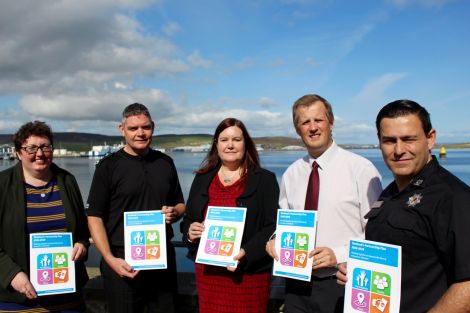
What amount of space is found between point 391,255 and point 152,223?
2.16m

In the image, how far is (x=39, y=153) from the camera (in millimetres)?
3447

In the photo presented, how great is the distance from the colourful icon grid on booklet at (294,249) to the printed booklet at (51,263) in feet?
A: 6.19

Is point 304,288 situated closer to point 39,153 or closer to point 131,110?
point 131,110

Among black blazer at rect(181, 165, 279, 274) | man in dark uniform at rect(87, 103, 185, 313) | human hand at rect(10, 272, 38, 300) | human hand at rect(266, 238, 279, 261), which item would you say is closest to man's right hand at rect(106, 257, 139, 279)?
man in dark uniform at rect(87, 103, 185, 313)

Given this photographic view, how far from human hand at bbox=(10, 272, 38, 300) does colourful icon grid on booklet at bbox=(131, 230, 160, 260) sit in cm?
86

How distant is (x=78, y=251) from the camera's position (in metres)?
3.49

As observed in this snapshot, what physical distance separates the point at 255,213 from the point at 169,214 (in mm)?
851

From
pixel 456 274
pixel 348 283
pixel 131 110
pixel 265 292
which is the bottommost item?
pixel 265 292

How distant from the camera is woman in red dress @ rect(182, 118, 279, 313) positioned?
3439mm

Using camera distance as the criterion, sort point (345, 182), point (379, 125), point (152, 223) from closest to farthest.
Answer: point (379, 125)
point (345, 182)
point (152, 223)

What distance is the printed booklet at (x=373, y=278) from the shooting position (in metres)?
2.31

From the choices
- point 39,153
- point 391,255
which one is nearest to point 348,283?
point 391,255

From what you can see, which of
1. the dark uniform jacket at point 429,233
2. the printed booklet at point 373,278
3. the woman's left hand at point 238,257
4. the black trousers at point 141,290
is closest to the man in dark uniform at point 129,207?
the black trousers at point 141,290

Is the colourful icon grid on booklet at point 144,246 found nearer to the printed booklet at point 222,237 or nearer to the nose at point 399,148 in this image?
the printed booklet at point 222,237
